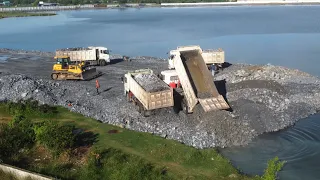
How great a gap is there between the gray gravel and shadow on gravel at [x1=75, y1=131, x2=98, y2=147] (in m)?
2.15

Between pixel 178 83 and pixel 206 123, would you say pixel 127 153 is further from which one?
pixel 178 83

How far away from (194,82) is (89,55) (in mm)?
18226

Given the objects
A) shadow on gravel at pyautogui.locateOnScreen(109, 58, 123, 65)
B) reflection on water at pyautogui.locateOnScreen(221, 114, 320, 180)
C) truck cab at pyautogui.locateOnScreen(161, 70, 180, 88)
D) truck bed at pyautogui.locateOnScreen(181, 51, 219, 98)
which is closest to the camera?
reflection on water at pyautogui.locateOnScreen(221, 114, 320, 180)

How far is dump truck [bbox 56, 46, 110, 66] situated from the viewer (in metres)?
37.7

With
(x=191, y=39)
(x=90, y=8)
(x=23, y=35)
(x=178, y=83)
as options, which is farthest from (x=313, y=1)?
(x=178, y=83)

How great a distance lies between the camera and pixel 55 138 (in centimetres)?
Answer: 1620

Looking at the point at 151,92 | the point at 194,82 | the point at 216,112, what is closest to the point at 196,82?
the point at 194,82

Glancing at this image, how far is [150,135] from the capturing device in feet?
61.9

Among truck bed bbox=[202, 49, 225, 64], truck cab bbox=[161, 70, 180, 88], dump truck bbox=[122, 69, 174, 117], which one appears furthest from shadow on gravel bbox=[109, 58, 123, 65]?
truck cab bbox=[161, 70, 180, 88]

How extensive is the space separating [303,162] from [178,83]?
10.4 meters

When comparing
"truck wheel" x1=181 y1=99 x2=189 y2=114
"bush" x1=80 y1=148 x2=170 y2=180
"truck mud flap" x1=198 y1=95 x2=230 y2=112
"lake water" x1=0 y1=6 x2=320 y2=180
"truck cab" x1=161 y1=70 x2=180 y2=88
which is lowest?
"lake water" x1=0 y1=6 x2=320 y2=180

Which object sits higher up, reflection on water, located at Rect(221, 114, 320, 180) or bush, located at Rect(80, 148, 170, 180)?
bush, located at Rect(80, 148, 170, 180)

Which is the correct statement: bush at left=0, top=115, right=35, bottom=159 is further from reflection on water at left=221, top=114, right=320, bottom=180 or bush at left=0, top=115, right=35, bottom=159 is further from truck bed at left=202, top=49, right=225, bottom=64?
truck bed at left=202, top=49, right=225, bottom=64

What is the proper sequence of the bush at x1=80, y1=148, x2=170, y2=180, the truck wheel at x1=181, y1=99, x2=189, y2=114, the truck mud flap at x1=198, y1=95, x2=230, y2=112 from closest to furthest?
the bush at x1=80, y1=148, x2=170, y2=180, the truck mud flap at x1=198, y1=95, x2=230, y2=112, the truck wheel at x1=181, y1=99, x2=189, y2=114
